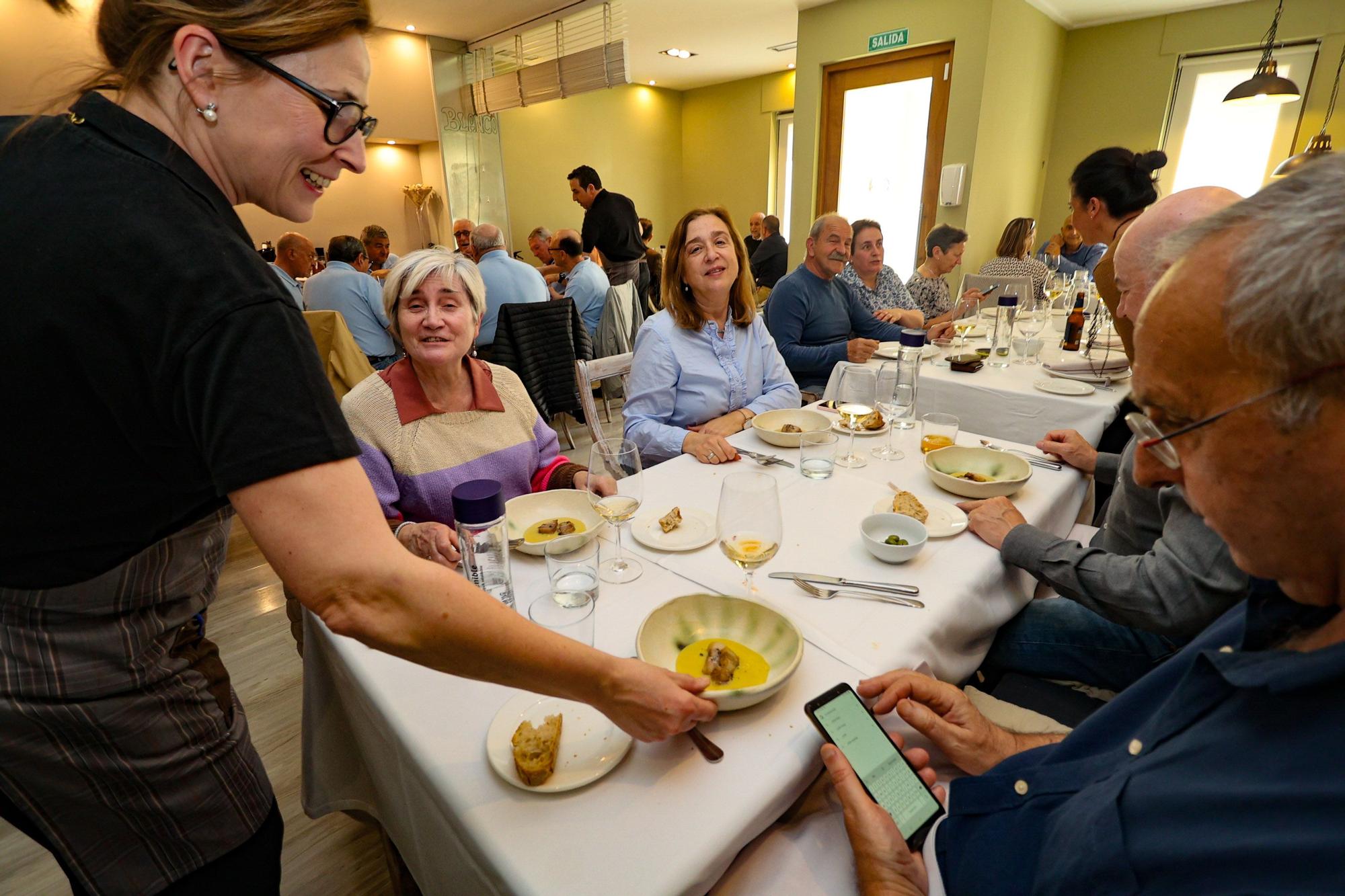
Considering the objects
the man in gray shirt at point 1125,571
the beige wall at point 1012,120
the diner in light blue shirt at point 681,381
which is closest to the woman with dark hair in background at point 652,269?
the beige wall at point 1012,120

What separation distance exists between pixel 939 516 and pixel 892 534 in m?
0.19

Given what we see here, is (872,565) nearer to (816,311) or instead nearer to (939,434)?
(939,434)

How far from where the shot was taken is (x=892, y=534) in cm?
132

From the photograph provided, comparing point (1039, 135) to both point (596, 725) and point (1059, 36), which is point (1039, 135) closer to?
point (1059, 36)

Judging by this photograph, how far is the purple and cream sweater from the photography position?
5.27ft

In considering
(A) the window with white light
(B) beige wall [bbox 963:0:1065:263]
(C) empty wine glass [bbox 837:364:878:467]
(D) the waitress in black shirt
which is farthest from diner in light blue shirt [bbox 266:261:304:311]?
(A) the window with white light

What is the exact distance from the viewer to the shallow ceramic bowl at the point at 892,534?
4.07 feet

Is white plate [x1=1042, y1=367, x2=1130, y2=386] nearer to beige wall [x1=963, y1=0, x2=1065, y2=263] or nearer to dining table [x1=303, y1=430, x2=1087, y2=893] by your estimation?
dining table [x1=303, y1=430, x2=1087, y2=893]

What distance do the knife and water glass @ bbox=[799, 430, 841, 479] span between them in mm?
507

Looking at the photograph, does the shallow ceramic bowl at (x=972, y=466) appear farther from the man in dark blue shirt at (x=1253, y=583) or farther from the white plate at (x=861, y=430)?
the man in dark blue shirt at (x=1253, y=583)

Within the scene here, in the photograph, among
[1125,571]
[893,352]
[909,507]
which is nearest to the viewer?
[1125,571]

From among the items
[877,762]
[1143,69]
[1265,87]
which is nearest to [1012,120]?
[1143,69]

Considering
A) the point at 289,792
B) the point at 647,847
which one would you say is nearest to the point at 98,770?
the point at 647,847

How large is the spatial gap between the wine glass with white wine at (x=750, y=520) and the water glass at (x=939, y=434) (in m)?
0.91
